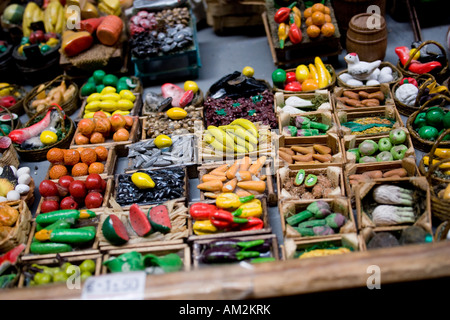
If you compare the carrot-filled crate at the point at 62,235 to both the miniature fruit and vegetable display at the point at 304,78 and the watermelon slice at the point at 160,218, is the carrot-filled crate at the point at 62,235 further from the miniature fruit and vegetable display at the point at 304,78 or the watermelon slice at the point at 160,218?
the miniature fruit and vegetable display at the point at 304,78

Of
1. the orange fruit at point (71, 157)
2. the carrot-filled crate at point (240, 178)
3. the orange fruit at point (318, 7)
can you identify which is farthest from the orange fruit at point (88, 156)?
the orange fruit at point (318, 7)

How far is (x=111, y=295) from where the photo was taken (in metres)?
1.91

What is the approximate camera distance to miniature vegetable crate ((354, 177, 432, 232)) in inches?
113

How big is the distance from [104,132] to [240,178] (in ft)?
4.91

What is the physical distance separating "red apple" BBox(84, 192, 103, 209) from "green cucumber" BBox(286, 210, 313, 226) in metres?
1.51

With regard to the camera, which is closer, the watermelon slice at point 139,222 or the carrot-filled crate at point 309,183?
the watermelon slice at point 139,222

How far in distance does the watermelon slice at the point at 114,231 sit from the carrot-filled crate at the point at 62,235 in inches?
5.5

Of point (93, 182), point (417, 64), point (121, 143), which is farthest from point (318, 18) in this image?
point (93, 182)

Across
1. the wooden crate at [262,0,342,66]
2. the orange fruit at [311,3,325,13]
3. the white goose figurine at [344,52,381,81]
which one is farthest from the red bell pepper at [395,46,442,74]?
the orange fruit at [311,3,325,13]

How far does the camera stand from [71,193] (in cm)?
348

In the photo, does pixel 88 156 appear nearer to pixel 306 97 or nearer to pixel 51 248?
pixel 51 248

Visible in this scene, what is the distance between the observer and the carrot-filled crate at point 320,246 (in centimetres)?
279

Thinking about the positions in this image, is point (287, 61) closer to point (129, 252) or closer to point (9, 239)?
point (129, 252)

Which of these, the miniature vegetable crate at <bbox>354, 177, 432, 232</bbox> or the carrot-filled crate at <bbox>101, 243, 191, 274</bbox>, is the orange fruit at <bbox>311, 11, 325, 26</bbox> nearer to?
the miniature vegetable crate at <bbox>354, 177, 432, 232</bbox>
